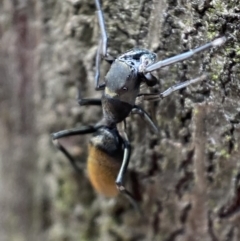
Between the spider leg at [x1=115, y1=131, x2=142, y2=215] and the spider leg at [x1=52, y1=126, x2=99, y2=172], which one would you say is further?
the spider leg at [x1=52, y1=126, x2=99, y2=172]

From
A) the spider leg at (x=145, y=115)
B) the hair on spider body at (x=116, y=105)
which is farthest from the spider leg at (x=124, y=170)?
the spider leg at (x=145, y=115)

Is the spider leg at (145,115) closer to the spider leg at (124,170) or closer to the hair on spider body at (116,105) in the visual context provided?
the hair on spider body at (116,105)

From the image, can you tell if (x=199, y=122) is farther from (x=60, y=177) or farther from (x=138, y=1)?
(x=60, y=177)

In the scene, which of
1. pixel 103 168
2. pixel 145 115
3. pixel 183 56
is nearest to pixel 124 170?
pixel 103 168

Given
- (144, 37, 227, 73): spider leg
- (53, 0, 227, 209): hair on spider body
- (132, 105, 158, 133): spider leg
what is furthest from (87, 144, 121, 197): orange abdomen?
(144, 37, 227, 73): spider leg

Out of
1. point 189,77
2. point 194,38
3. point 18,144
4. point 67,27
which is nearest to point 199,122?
point 189,77

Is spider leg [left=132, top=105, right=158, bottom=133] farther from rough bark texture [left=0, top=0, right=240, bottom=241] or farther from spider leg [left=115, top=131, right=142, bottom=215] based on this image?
spider leg [left=115, top=131, right=142, bottom=215]
